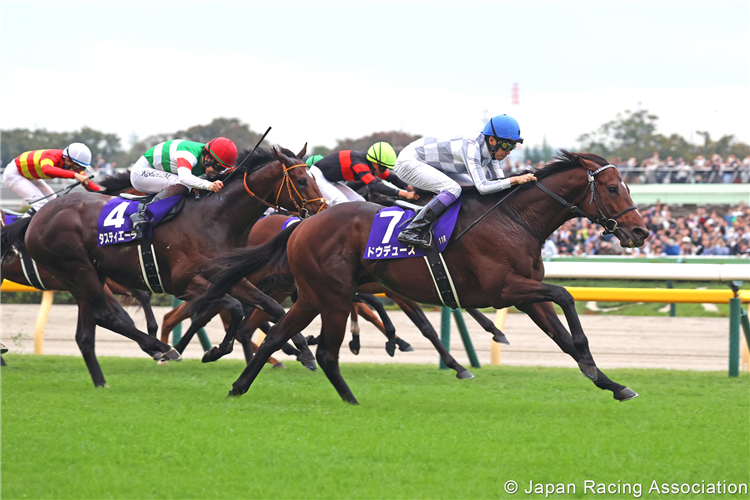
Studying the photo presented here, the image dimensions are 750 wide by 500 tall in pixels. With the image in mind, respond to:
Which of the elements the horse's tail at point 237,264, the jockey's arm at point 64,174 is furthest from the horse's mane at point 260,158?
the jockey's arm at point 64,174

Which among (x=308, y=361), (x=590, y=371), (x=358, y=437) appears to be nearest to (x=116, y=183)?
(x=308, y=361)

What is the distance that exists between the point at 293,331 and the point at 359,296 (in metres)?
2.07

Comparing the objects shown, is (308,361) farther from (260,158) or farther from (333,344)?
(260,158)

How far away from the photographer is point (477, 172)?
5.53m

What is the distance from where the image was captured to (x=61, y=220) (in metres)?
6.58

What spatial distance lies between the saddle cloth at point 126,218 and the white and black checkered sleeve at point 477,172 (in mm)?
2181

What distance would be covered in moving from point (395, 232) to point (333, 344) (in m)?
0.82

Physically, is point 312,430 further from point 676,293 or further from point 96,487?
point 676,293

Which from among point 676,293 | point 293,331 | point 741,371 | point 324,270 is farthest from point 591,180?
point 741,371

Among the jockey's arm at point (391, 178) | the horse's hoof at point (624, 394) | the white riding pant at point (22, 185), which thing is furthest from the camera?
the white riding pant at point (22, 185)

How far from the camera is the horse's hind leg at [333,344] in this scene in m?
5.69

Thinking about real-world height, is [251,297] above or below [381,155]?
below

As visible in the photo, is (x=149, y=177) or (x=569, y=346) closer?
(x=569, y=346)

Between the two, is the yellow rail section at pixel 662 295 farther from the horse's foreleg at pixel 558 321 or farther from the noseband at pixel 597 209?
the horse's foreleg at pixel 558 321
